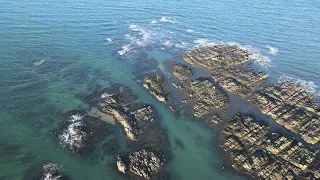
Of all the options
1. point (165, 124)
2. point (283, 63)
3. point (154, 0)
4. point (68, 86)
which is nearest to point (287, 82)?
point (283, 63)

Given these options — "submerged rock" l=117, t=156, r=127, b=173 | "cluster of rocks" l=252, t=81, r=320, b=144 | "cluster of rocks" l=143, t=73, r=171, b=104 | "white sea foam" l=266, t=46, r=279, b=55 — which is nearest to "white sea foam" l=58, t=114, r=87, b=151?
"submerged rock" l=117, t=156, r=127, b=173

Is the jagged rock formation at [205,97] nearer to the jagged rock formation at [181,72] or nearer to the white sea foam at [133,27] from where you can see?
the jagged rock formation at [181,72]

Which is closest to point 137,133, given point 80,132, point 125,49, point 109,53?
point 80,132

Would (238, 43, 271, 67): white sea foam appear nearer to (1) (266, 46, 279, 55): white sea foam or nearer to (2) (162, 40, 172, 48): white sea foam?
(1) (266, 46, 279, 55): white sea foam

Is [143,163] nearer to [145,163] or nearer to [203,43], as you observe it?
[145,163]

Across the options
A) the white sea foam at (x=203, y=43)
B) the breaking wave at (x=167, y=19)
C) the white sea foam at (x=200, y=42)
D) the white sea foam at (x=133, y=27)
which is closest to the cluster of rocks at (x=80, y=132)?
the white sea foam at (x=203, y=43)
